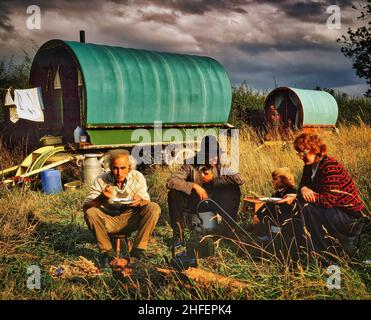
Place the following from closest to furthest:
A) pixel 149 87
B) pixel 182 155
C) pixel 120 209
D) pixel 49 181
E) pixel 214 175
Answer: pixel 120 209
pixel 214 175
pixel 49 181
pixel 149 87
pixel 182 155

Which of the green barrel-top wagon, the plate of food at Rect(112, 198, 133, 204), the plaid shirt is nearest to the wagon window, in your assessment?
the green barrel-top wagon

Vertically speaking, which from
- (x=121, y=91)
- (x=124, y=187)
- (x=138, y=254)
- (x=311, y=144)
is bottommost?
(x=138, y=254)

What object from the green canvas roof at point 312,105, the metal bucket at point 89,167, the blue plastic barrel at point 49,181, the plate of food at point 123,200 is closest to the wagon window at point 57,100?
the metal bucket at point 89,167

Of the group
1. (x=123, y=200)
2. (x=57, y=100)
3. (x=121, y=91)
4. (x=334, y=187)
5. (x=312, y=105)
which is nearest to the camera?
(x=334, y=187)

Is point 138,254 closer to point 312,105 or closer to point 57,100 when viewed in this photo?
point 57,100

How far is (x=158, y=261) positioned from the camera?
5.00 meters

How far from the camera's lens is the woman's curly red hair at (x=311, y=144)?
4.14 meters

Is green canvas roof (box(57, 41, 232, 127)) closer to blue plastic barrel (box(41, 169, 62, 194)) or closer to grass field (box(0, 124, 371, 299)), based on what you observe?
blue plastic barrel (box(41, 169, 62, 194))

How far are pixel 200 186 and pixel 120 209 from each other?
102 centimetres

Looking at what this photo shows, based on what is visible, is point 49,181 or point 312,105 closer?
point 49,181

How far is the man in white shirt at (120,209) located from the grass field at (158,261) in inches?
14.2

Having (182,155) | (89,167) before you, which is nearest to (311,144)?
(89,167)
